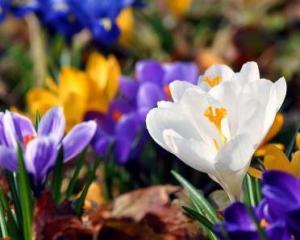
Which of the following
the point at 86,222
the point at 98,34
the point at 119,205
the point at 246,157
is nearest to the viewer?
the point at 246,157

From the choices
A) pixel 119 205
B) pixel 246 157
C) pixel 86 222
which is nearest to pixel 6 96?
pixel 119 205

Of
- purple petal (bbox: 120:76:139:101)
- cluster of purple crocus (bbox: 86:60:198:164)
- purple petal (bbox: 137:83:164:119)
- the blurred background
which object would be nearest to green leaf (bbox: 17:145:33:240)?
cluster of purple crocus (bbox: 86:60:198:164)

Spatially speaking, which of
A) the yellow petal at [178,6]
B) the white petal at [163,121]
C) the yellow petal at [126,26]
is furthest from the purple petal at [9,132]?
the yellow petal at [178,6]

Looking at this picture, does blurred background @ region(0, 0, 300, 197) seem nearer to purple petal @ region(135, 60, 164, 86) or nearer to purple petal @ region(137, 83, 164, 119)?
purple petal @ region(135, 60, 164, 86)

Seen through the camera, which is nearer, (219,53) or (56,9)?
(56,9)

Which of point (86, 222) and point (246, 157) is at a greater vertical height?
point (246, 157)

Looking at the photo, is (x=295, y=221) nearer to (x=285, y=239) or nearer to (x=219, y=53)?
(x=285, y=239)
